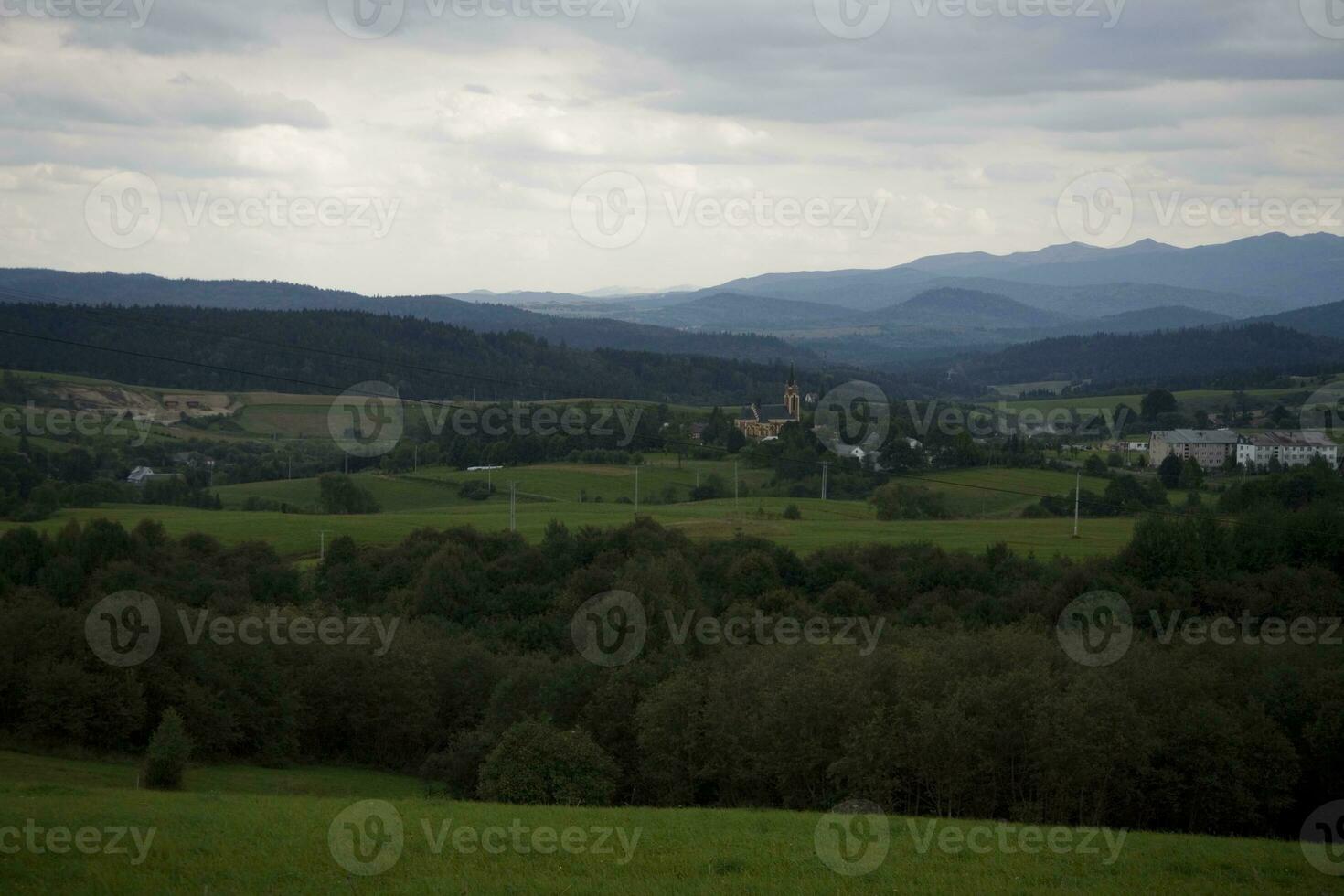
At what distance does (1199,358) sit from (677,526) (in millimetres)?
148103

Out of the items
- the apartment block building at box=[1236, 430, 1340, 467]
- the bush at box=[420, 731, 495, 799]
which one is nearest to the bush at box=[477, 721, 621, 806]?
the bush at box=[420, 731, 495, 799]

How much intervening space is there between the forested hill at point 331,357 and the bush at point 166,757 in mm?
63527

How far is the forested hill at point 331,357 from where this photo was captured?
318ft

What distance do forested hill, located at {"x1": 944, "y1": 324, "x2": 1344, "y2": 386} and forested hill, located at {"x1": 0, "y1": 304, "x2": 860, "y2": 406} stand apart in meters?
55.1

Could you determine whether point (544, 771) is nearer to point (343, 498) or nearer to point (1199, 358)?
point (343, 498)

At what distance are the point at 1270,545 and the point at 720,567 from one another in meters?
19.4

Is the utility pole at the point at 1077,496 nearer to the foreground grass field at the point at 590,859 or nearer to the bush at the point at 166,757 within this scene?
the foreground grass field at the point at 590,859

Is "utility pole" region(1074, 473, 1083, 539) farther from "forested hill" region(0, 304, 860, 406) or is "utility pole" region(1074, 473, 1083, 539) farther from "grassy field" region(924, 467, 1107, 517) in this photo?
"forested hill" region(0, 304, 860, 406)

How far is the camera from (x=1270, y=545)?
3981cm

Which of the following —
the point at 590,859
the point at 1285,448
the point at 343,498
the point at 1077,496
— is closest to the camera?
the point at 590,859

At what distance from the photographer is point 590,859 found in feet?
40.4

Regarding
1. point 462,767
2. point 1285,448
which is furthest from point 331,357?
point 462,767

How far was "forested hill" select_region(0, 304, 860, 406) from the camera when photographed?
318 ft

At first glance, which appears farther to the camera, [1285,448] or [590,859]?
[1285,448]
